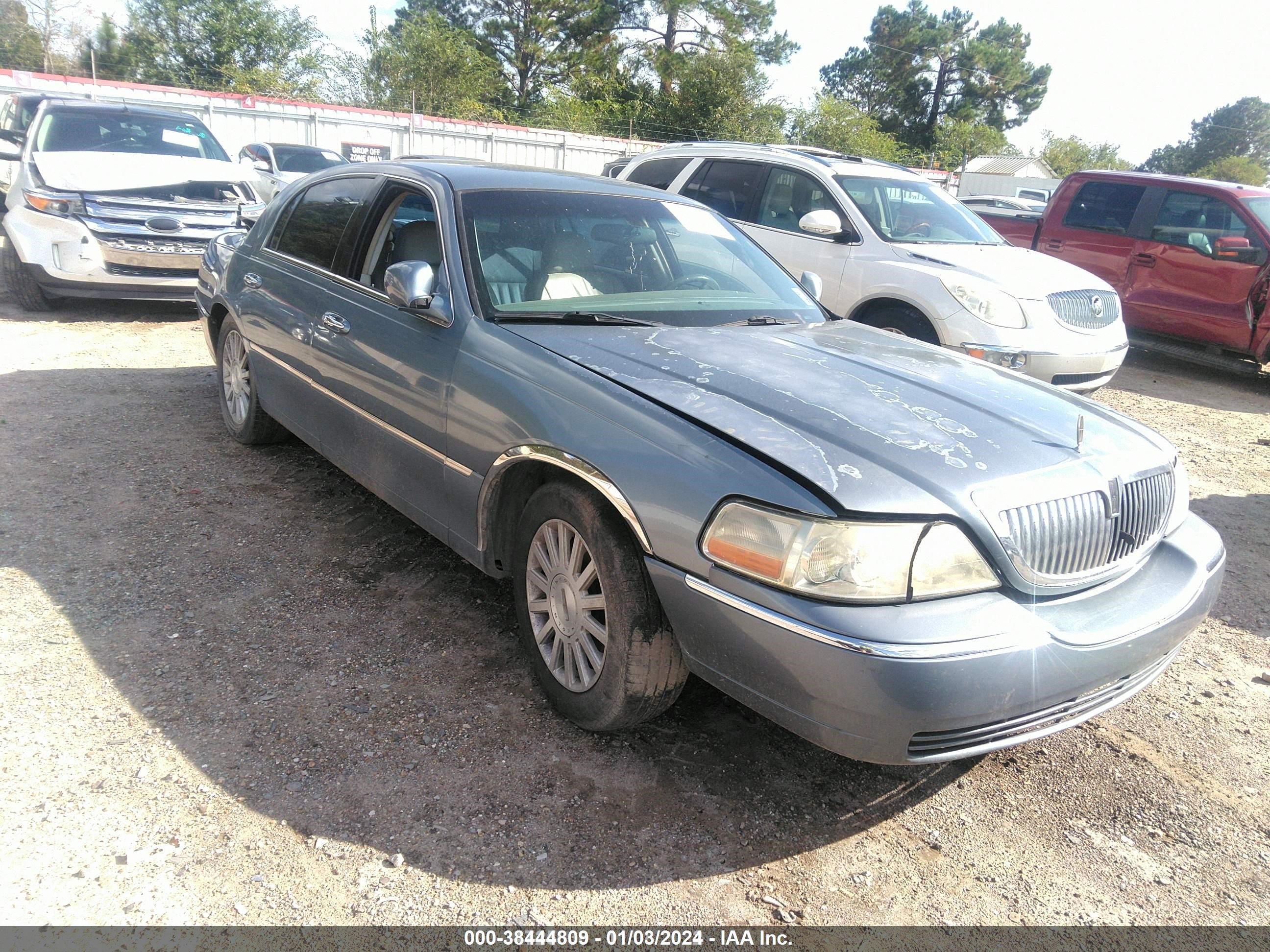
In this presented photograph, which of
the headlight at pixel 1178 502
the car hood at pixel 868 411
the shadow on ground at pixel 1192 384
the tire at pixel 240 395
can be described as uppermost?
the car hood at pixel 868 411

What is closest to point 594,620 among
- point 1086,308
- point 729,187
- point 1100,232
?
point 1086,308

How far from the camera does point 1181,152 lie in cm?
7475

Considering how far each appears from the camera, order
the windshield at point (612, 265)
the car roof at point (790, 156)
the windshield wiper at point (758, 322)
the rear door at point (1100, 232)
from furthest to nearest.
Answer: the rear door at point (1100, 232), the car roof at point (790, 156), the windshield wiper at point (758, 322), the windshield at point (612, 265)

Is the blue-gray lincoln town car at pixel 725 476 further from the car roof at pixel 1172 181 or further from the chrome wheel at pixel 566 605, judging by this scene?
the car roof at pixel 1172 181

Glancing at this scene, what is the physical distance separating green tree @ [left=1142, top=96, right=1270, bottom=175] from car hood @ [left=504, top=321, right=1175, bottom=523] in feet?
274

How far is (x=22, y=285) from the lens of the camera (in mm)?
7906

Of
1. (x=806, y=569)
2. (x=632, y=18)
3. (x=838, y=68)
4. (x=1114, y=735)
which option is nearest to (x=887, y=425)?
(x=806, y=569)

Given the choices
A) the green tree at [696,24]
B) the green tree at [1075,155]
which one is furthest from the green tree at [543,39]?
the green tree at [1075,155]

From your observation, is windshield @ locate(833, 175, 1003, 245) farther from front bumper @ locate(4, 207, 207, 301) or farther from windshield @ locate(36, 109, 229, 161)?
windshield @ locate(36, 109, 229, 161)

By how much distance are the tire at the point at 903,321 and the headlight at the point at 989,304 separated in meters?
0.28

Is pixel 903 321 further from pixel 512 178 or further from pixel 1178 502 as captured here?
pixel 1178 502

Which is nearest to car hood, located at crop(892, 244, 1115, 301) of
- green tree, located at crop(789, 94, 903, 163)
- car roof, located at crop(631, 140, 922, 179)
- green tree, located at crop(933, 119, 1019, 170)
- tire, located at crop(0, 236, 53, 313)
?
car roof, located at crop(631, 140, 922, 179)

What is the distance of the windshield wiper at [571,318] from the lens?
3156 mm

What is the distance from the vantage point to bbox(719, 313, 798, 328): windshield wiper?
3.46m
